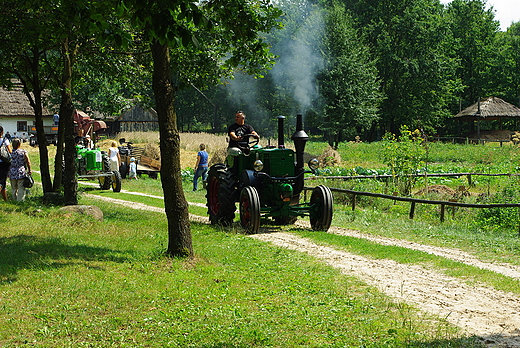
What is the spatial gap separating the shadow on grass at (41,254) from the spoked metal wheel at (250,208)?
3023mm

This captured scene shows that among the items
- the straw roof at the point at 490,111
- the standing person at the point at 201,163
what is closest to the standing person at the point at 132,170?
the standing person at the point at 201,163

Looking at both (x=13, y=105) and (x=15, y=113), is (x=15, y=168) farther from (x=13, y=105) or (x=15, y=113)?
(x=13, y=105)

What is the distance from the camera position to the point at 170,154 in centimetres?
807

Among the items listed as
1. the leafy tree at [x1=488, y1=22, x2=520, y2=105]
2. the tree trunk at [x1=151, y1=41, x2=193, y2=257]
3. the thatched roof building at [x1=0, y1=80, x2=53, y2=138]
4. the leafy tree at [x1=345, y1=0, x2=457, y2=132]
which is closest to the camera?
the tree trunk at [x1=151, y1=41, x2=193, y2=257]

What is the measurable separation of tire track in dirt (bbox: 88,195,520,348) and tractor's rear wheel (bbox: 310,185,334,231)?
1.15 metres

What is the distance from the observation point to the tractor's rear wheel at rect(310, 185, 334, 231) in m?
11.4

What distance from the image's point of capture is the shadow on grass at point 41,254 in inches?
294

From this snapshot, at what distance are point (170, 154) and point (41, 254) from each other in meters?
2.29

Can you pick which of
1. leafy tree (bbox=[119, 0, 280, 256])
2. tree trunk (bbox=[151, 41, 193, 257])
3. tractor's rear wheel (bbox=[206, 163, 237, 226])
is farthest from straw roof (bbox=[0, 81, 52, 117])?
tree trunk (bbox=[151, 41, 193, 257])

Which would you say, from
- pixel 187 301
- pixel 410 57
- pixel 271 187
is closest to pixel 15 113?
pixel 410 57

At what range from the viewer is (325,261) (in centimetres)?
869

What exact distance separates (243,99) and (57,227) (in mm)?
49597

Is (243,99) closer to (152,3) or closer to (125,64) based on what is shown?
(125,64)

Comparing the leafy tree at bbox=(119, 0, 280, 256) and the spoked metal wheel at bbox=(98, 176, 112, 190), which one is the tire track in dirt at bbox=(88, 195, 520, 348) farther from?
the spoked metal wheel at bbox=(98, 176, 112, 190)
